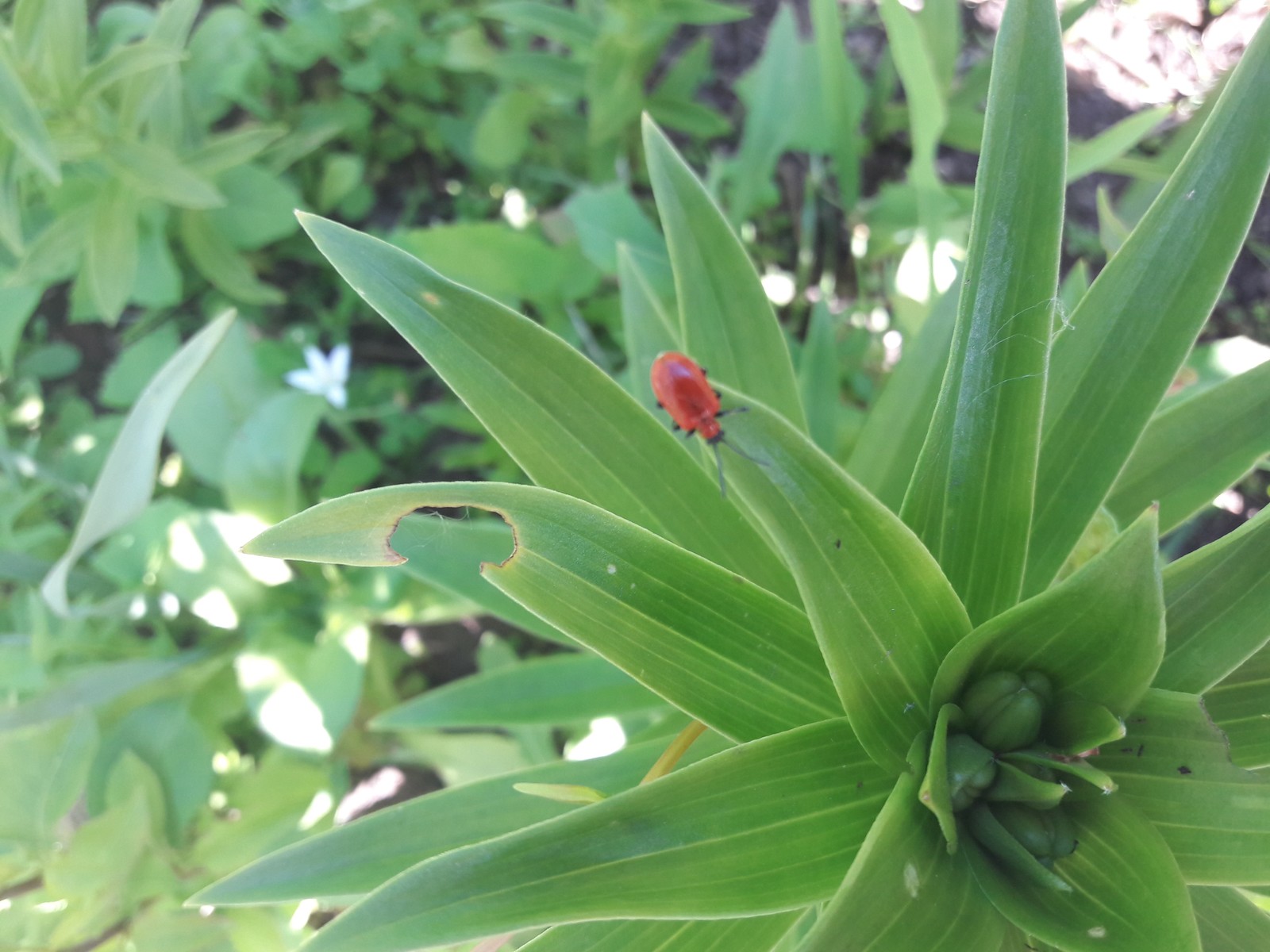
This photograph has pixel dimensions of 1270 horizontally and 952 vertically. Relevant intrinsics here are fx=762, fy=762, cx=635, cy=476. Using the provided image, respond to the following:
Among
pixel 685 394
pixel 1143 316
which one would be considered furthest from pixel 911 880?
pixel 1143 316

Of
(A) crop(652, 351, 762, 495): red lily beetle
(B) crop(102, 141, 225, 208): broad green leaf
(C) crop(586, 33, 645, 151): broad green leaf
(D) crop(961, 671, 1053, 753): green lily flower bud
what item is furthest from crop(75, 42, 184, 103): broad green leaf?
(D) crop(961, 671, 1053, 753): green lily flower bud

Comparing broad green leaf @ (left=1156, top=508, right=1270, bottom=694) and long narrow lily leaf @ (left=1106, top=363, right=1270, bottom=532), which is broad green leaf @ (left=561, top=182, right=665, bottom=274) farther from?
broad green leaf @ (left=1156, top=508, right=1270, bottom=694)

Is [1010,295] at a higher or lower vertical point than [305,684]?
higher

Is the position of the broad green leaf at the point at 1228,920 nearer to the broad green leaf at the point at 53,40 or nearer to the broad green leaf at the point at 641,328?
the broad green leaf at the point at 641,328

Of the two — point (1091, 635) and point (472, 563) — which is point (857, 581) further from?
point (472, 563)

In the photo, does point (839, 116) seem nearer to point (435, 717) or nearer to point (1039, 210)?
point (1039, 210)

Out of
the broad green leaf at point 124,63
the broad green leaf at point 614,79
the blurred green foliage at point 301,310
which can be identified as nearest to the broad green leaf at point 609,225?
the blurred green foliage at point 301,310

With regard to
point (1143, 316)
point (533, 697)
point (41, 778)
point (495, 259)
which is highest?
point (1143, 316)
